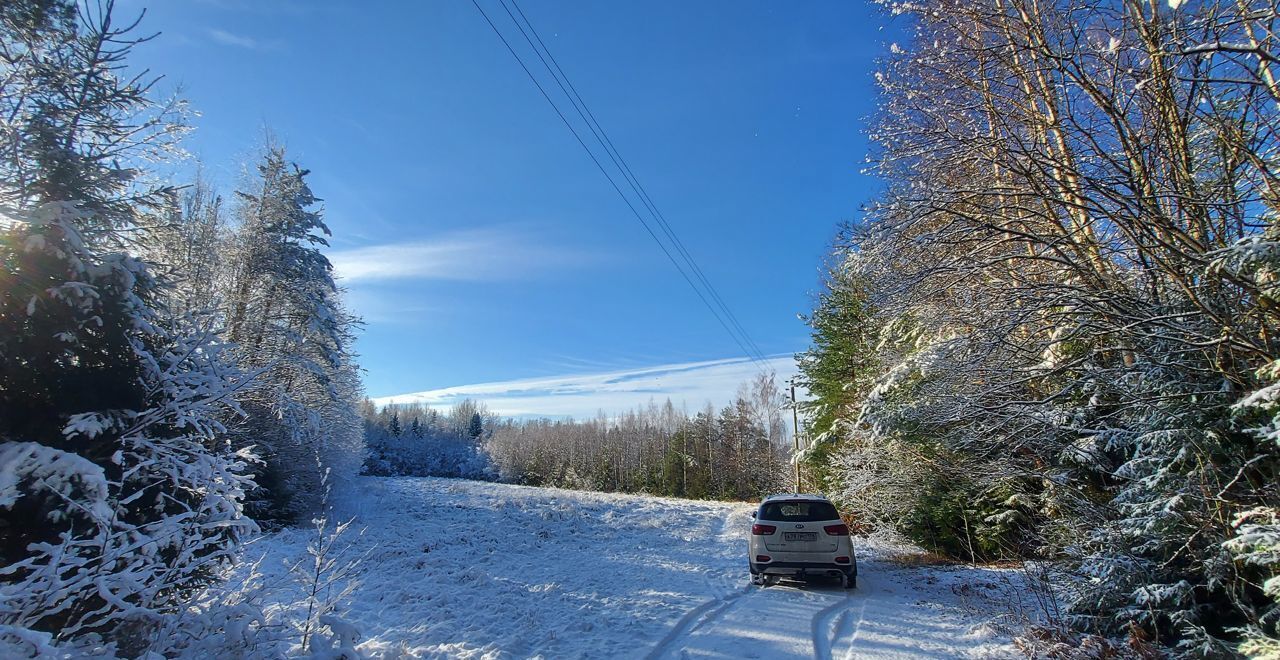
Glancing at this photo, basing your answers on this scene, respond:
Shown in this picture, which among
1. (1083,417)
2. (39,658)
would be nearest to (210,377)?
(39,658)

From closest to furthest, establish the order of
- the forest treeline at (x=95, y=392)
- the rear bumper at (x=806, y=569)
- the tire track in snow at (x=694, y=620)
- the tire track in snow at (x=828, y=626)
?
the forest treeline at (x=95, y=392), the tire track in snow at (x=828, y=626), the tire track in snow at (x=694, y=620), the rear bumper at (x=806, y=569)

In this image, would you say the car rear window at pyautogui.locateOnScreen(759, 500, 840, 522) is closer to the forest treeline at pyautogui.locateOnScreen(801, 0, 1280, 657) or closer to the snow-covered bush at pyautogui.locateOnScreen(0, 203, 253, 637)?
the forest treeline at pyautogui.locateOnScreen(801, 0, 1280, 657)

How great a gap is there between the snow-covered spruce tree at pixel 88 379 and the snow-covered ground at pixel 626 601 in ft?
7.79

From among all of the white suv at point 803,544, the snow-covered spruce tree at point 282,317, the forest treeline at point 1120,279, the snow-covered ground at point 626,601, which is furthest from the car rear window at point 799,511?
the snow-covered spruce tree at point 282,317

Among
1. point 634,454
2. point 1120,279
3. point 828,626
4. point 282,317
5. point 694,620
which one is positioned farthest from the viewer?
point 634,454

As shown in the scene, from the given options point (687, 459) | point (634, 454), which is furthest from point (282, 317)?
point (634, 454)

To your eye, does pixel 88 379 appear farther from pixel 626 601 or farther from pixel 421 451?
pixel 421 451

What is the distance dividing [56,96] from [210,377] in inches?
126

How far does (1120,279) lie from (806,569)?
19.9 feet

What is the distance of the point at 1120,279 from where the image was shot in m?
5.48

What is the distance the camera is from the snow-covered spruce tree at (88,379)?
366 centimetres

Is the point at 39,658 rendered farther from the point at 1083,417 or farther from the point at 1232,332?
the point at 1083,417

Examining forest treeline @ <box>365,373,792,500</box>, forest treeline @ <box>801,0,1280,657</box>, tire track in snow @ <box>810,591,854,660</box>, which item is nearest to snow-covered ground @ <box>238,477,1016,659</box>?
tire track in snow @ <box>810,591,854,660</box>

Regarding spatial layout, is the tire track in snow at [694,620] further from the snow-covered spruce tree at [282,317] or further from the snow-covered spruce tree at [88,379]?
the snow-covered spruce tree at [282,317]
